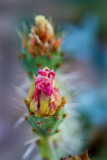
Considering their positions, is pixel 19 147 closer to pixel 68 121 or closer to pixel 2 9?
pixel 68 121

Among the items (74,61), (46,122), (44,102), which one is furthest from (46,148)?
(74,61)

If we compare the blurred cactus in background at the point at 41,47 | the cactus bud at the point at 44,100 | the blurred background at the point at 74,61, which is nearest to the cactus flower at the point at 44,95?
the cactus bud at the point at 44,100

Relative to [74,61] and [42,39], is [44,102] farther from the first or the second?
[74,61]

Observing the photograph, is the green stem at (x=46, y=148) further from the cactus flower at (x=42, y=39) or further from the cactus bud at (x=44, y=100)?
the cactus flower at (x=42, y=39)

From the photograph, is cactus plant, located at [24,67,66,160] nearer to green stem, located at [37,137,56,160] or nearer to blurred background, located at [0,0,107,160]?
green stem, located at [37,137,56,160]

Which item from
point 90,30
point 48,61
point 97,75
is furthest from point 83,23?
point 48,61

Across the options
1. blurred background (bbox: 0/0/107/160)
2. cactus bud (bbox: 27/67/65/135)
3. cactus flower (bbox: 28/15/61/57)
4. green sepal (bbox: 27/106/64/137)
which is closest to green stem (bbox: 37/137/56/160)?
green sepal (bbox: 27/106/64/137)
